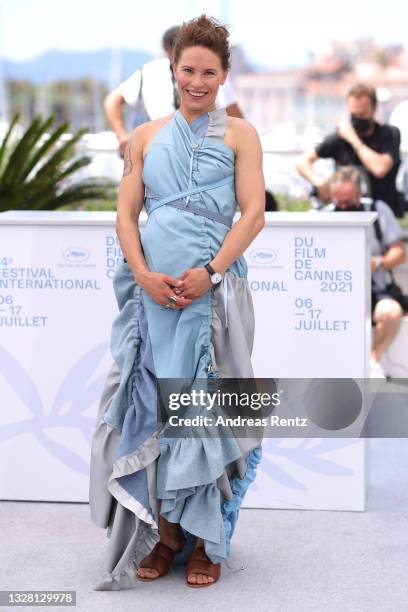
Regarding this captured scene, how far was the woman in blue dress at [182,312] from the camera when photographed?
4.31 metres

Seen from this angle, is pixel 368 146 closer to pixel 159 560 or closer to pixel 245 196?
pixel 245 196

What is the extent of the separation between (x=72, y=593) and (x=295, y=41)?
61453 mm

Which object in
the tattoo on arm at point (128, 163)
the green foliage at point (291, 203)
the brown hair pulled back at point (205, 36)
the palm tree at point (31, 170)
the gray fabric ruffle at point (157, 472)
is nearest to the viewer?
the brown hair pulled back at point (205, 36)

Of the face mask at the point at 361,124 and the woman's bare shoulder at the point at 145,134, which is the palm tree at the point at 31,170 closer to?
the face mask at the point at 361,124

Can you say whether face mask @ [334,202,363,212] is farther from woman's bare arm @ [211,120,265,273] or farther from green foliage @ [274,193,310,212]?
woman's bare arm @ [211,120,265,273]

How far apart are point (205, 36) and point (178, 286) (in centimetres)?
85

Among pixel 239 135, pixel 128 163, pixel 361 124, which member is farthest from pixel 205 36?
pixel 361 124

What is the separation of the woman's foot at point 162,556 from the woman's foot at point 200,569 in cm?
9

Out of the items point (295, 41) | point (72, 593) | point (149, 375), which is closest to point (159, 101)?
point (149, 375)

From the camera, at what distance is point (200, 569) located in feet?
14.9

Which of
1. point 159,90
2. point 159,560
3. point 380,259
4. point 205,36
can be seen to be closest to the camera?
point 205,36

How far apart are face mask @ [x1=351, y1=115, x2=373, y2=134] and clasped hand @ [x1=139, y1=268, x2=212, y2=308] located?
507 centimetres

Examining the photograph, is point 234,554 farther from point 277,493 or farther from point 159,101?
point 159,101

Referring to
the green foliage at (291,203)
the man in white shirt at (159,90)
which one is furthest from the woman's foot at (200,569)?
the green foliage at (291,203)
